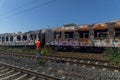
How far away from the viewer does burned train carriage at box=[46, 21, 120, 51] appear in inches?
797

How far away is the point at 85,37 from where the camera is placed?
2305cm

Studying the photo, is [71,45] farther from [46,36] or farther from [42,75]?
[42,75]

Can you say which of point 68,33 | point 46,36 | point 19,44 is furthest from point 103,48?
point 19,44

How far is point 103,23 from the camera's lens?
21.4 m

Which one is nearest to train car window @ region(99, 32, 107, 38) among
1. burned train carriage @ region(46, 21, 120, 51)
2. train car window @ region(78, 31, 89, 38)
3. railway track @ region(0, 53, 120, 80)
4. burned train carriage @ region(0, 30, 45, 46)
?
burned train carriage @ region(46, 21, 120, 51)

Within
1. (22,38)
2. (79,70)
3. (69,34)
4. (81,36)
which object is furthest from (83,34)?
(22,38)

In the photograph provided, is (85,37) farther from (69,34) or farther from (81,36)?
(69,34)

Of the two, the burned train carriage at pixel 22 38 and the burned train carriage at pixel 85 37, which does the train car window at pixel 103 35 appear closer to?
the burned train carriage at pixel 85 37

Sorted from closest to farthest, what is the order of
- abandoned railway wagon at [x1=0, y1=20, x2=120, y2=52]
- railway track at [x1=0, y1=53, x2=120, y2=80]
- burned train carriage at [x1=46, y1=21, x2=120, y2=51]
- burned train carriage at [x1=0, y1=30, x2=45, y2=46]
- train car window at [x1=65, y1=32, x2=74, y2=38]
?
railway track at [x1=0, y1=53, x2=120, y2=80] < burned train carriage at [x1=46, y1=21, x2=120, y2=51] < abandoned railway wagon at [x1=0, y1=20, x2=120, y2=52] < train car window at [x1=65, y1=32, x2=74, y2=38] < burned train carriage at [x1=0, y1=30, x2=45, y2=46]

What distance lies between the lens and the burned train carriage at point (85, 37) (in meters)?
20.2

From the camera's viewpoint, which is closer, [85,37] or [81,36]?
[85,37]

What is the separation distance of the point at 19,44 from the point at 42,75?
26.8 metres

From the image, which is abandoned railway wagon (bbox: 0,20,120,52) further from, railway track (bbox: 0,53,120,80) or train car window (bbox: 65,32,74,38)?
railway track (bbox: 0,53,120,80)

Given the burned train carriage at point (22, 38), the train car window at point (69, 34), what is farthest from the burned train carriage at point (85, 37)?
the burned train carriage at point (22, 38)
